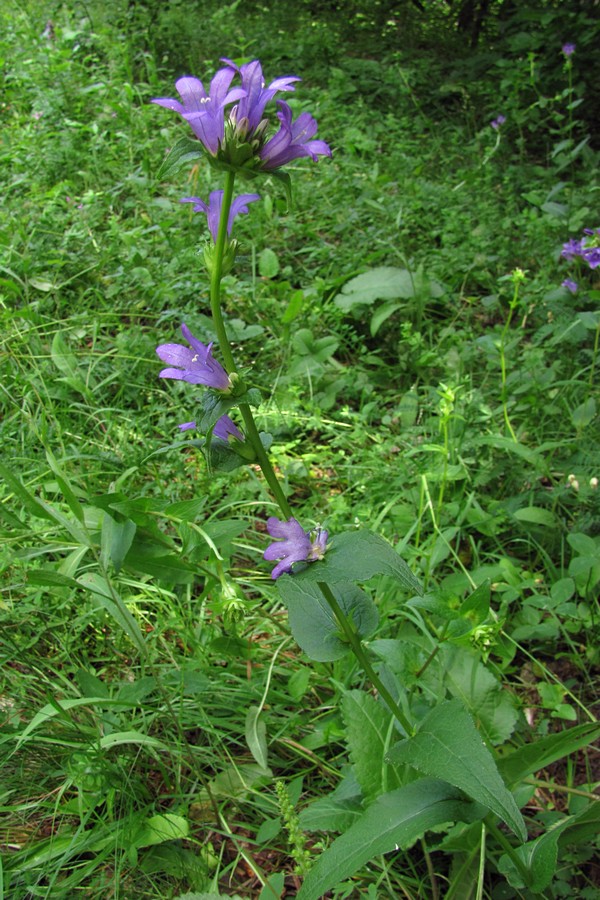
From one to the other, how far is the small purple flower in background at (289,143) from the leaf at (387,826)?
40.7 inches

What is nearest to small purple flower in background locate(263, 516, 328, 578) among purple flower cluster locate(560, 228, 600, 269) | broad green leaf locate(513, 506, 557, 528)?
broad green leaf locate(513, 506, 557, 528)

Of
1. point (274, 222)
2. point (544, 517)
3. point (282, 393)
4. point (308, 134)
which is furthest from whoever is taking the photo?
point (274, 222)

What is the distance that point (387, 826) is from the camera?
116cm

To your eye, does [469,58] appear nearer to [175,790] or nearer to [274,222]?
[274,222]

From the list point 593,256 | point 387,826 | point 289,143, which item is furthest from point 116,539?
point 593,256

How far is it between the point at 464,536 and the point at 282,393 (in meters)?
0.83

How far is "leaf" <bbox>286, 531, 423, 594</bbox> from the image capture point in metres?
1.07

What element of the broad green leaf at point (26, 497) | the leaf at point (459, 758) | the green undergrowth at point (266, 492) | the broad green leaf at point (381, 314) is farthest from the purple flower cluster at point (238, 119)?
the broad green leaf at point (381, 314)

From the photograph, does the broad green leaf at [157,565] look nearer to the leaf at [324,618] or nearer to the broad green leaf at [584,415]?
the leaf at [324,618]

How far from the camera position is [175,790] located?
1542 mm

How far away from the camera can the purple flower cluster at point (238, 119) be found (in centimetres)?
100

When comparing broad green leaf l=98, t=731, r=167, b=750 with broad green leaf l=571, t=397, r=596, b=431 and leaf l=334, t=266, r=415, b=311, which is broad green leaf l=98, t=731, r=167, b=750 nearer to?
broad green leaf l=571, t=397, r=596, b=431

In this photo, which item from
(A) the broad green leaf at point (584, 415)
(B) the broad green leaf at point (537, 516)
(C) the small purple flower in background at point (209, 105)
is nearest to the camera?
(C) the small purple flower in background at point (209, 105)

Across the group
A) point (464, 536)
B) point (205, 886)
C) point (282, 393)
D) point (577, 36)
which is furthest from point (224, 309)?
point (577, 36)
